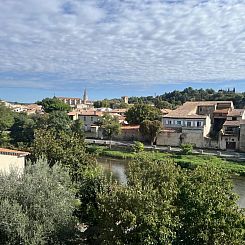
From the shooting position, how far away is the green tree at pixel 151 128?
178ft

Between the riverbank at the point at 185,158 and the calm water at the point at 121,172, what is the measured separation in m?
1.37

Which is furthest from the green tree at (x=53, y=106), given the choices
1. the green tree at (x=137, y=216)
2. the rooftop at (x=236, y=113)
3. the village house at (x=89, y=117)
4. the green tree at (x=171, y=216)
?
the green tree at (x=137, y=216)

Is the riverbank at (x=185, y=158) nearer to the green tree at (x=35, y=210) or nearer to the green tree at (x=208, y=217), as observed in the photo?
the green tree at (x=35, y=210)

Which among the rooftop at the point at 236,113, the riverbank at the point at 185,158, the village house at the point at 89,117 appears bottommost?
the riverbank at the point at 185,158

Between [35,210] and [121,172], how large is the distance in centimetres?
2560

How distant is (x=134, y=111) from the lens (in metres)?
62.4

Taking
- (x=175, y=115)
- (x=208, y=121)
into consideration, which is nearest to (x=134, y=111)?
(x=175, y=115)

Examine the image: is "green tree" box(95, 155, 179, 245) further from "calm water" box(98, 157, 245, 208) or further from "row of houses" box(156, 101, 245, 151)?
"row of houses" box(156, 101, 245, 151)

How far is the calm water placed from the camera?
31125mm

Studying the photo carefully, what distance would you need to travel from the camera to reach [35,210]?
13906 millimetres

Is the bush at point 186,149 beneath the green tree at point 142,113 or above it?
beneath

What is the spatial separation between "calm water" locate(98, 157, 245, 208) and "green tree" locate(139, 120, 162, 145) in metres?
9.21

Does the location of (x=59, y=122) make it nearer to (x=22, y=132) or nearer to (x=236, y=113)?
(x=22, y=132)

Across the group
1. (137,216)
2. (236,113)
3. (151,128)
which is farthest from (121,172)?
(137,216)
